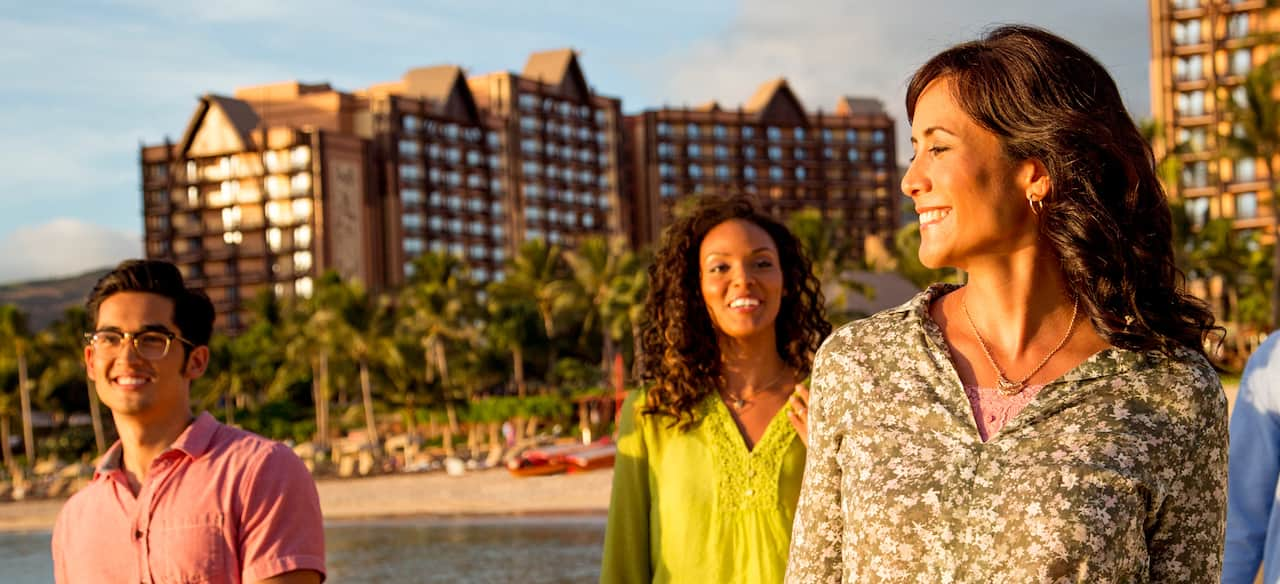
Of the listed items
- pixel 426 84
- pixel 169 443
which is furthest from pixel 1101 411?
pixel 426 84

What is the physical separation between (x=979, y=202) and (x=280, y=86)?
10702 cm

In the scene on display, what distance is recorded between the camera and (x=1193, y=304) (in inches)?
98.5

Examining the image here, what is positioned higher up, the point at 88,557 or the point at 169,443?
the point at 169,443

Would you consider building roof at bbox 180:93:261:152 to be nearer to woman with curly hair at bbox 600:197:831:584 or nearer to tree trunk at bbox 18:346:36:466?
tree trunk at bbox 18:346:36:466

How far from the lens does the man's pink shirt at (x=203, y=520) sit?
3.44 metres

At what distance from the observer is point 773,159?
117 meters

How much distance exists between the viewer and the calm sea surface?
2550 centimetres

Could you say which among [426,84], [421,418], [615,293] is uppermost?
[426,84]

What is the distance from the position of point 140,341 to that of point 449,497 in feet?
130

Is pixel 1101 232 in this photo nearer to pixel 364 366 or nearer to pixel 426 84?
pixel 364 366

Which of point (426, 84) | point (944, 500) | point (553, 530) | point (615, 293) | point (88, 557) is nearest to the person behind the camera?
point (944, 500)

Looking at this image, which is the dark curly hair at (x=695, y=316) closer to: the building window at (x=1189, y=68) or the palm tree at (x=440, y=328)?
the palm tree at (x=440, y=328)

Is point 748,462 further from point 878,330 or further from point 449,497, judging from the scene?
point 449,497

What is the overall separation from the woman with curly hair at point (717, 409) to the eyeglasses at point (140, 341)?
126 centimetres
